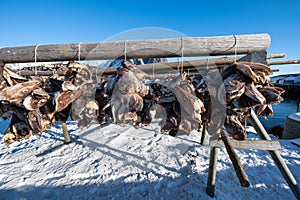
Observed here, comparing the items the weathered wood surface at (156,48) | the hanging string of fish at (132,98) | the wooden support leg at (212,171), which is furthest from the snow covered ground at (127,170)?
the weathered wood surface at (156,48)

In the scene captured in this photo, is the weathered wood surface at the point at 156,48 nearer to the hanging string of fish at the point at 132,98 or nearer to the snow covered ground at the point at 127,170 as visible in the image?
the hanging string of fish at the point at 132,98

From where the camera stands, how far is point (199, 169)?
2717 millimetres

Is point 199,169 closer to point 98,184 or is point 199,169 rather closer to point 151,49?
point 98,184

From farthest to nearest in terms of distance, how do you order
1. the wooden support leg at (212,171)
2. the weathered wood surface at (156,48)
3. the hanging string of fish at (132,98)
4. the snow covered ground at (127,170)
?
the snow covered ground at (127,170)
the wooden support leg at (212,171)
the weathered wood surface at (156,48)
the hanging string of fish at (132,98)

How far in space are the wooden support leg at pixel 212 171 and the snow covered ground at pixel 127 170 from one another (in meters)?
0.11

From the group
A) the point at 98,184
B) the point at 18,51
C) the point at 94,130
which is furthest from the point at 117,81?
the point at 94,130

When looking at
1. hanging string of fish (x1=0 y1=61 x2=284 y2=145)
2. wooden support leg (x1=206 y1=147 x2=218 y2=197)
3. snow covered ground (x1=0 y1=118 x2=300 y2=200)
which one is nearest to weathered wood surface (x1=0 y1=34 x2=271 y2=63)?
hanging string of fish (x1=0 y1=61 x2=284 y2=145)

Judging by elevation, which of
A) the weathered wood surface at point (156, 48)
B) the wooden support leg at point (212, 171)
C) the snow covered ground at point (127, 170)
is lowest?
the snow covered ground at point (127, 170)

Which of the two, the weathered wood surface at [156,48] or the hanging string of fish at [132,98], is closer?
the hanging string of fish at [132,98]

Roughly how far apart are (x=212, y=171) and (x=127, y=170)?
1.45 metres

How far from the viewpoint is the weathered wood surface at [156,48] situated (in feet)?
3.20

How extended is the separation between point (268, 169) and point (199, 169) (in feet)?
4.30

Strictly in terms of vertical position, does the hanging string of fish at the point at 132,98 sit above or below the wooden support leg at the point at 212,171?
above

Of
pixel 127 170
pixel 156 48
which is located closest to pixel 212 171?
pixel 127 170
